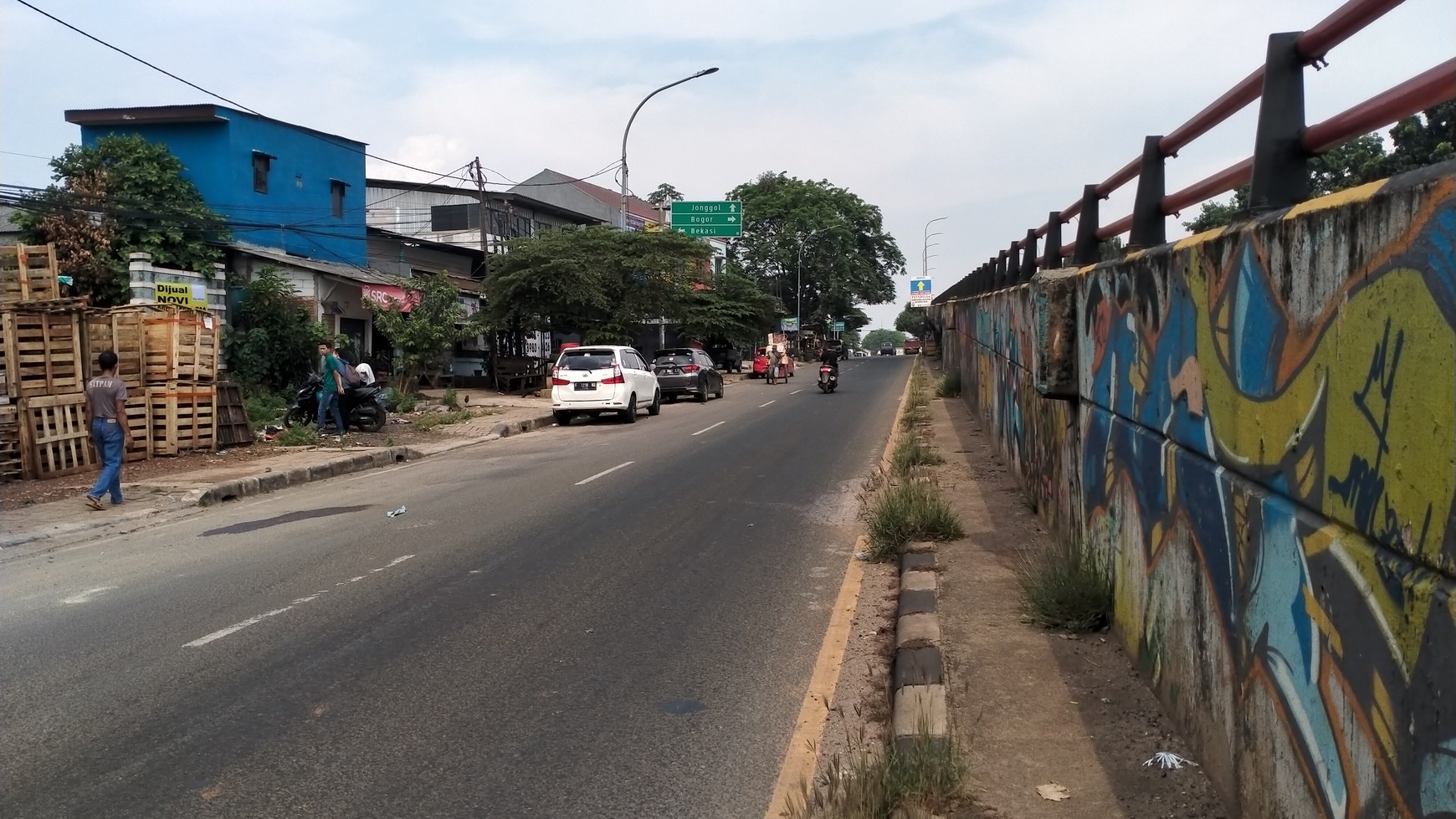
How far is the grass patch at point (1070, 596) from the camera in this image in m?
6.03

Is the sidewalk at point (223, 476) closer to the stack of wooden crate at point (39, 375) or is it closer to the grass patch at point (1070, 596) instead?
the stack of wooden crate at point (39, 375)

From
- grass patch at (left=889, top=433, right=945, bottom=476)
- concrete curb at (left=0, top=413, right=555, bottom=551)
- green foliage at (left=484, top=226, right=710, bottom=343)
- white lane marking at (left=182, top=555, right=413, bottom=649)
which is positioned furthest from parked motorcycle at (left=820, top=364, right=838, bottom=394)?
white lane marking at (left=182, top=555, right=413, bottom=649)

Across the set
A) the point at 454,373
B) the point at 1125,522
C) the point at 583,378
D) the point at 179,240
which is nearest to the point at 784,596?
the point at 1125,522

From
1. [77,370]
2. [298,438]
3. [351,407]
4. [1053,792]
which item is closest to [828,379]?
[351,407]

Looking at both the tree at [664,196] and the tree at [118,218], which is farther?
the tree at [664,196]

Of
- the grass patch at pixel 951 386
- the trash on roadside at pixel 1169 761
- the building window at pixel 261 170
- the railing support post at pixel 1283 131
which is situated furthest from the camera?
the building window at pixel 261 170

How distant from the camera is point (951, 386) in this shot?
25.0 m

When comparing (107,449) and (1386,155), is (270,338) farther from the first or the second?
(1386,155)

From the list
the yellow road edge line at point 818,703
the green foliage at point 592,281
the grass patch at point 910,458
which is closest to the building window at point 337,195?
the green foliage at point 592,281

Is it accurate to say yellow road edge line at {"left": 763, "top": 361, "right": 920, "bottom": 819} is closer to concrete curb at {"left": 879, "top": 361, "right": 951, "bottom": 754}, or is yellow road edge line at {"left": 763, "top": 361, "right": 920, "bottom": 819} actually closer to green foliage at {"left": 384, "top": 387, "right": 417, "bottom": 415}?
concrete curb at {"left": 879, "top": 361, "right": 951, "bottom": 754}

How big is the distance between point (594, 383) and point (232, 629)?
53.7 feet

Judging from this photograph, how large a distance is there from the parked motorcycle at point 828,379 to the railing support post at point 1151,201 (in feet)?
86.0

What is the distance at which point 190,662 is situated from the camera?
19.5 ft

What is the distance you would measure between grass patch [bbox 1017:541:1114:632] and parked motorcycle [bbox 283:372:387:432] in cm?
1542
